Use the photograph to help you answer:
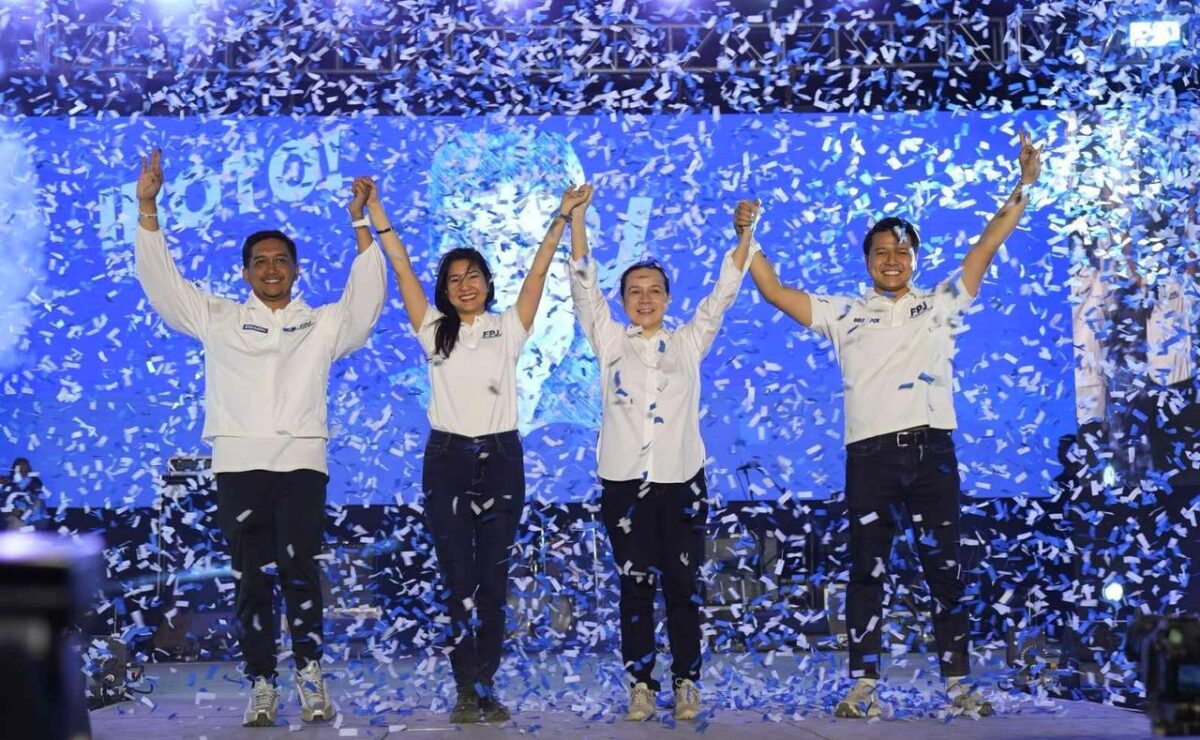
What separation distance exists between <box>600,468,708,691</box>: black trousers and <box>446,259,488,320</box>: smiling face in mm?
768

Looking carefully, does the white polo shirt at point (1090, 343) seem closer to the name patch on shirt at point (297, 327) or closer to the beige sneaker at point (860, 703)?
the beige sneaker at point (860, 703)

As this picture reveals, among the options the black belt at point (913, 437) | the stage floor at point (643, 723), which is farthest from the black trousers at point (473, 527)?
the black belt at point (913, 437)

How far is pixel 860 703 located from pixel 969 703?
34 centimetres

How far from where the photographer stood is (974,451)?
23.0ft

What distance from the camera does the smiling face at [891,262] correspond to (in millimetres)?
4668

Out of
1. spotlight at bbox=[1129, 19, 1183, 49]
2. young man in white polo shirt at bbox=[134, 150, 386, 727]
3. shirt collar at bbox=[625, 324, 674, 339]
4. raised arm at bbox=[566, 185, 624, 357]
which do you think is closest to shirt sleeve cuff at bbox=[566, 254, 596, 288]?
raised arm at bbox=[566, 185, 624, 357]

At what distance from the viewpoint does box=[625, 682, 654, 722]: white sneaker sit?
14.4 ft

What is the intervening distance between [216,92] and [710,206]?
2.63m

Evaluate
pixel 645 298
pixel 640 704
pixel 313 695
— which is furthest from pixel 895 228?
pixel 313 695

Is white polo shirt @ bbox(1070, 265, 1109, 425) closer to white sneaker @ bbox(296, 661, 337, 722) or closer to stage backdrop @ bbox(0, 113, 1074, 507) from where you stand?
stage backdrop @ bbox(0, 113, 1074, 507)

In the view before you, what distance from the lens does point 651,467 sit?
14.9ft

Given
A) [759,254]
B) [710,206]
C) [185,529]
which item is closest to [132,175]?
[185,529]

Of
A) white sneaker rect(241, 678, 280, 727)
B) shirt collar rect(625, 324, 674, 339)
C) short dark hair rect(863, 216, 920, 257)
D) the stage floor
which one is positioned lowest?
the stage floor

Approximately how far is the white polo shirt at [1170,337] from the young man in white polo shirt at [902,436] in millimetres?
1124
